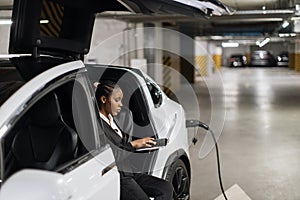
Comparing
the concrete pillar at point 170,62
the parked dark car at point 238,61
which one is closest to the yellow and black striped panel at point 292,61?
the parked dark car at point 238,61

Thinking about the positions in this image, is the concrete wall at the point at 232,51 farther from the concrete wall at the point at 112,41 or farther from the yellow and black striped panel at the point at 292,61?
the concrete wall at the point at 112,41

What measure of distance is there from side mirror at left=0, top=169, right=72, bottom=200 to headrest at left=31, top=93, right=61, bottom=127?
419 millimetres

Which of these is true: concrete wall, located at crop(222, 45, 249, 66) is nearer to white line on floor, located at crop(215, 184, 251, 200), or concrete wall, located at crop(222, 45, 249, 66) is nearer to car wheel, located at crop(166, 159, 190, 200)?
white line on floor, located at crop(215, 184, 251, 200)

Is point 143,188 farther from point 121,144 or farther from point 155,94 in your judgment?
point 155,94

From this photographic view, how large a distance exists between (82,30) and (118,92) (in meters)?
0.47

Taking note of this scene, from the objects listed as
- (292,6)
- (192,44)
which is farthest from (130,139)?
(192,44)

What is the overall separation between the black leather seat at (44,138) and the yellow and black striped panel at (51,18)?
0.64 metres

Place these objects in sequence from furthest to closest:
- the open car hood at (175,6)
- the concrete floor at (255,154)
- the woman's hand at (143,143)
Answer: the concrete floor at (255,154) → the woman's hand at (143,143) → the open car hood at (175,6)

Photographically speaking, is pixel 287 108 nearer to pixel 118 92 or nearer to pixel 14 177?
pixel 118 92

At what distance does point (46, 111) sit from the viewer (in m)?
1.90

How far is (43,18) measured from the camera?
241 centimetres

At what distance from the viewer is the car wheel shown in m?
3.36

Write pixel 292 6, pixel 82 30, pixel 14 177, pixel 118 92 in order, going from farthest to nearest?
pixel 292 6
pixel 118 92
pixel 82 30
pixel 14 177

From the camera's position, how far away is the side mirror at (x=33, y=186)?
1354 mm
